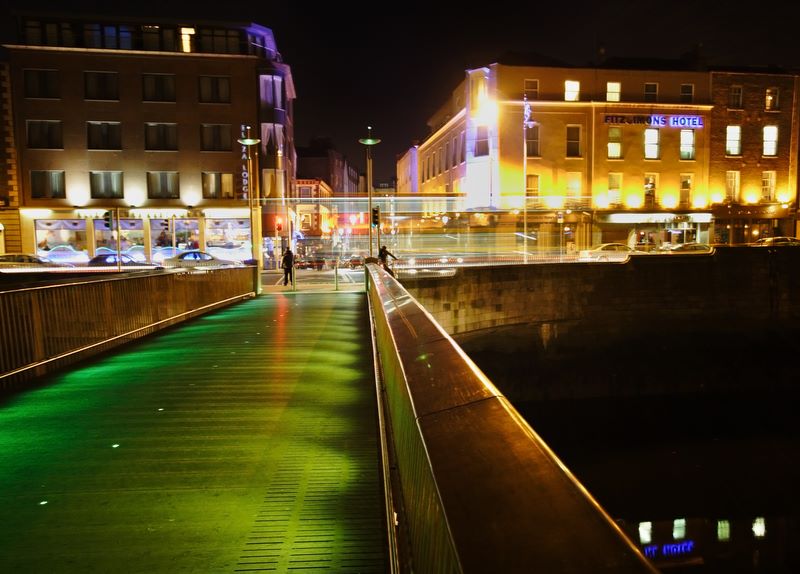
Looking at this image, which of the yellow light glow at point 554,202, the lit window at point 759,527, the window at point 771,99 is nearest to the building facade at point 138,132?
the yellow light glow at point 554,202

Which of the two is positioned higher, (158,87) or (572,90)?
(158,87)

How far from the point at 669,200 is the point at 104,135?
39114mm

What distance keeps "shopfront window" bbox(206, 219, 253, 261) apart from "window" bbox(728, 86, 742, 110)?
115 feet

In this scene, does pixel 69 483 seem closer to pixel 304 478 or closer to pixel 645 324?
pixel 304 478

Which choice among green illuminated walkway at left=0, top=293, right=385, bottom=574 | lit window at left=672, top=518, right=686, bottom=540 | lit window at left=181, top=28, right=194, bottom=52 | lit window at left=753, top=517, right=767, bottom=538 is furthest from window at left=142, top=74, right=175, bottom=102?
lit window at left=753, top=517, right=767, bottom=538

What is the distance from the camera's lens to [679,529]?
11.6 meters

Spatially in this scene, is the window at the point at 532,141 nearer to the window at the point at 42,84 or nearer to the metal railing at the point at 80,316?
the metal railing at the point at 80,316

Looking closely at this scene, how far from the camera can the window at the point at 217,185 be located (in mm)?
40031

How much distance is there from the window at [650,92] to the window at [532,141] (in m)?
8.17

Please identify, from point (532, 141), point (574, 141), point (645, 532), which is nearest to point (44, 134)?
point (532, 141)

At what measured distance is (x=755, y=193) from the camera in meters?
41.5

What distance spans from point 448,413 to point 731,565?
446 inches

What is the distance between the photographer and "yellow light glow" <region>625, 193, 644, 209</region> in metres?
40.3

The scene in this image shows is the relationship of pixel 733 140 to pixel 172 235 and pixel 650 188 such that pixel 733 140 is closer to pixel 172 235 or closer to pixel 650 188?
pixel 650 188
